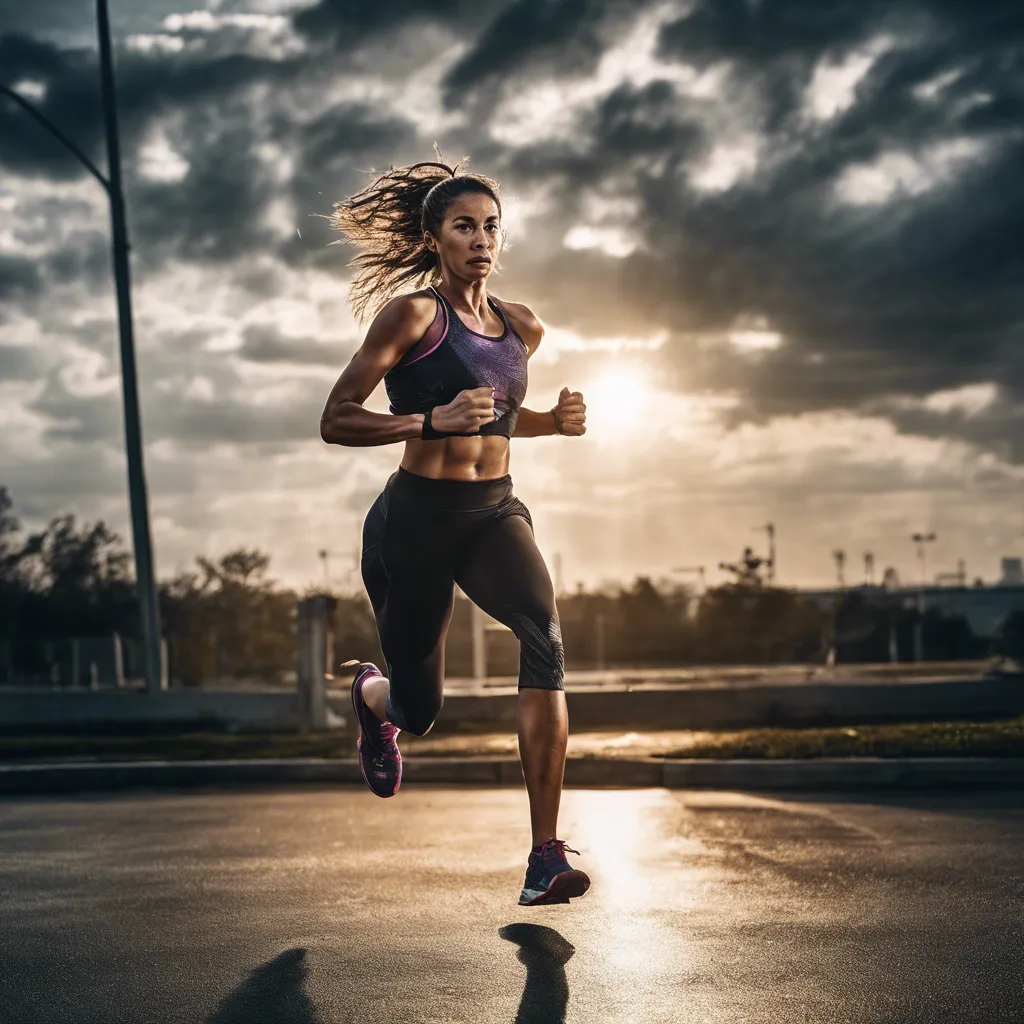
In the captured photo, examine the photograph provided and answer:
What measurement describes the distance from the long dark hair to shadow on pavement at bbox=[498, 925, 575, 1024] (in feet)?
7.67

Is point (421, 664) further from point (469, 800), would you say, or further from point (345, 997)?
point (469, 800)

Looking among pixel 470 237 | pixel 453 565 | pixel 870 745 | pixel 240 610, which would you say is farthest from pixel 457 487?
pixel 240 610

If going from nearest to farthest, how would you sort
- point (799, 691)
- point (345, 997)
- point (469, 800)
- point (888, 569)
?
point (345, 997) < point (469, 800) < point (799, 691) < point (888, 569)

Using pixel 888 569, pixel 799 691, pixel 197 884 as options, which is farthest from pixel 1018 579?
pixel 197 884

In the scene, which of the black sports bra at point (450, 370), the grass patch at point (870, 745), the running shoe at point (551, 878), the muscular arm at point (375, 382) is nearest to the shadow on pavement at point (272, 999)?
the running shoe at point (551, 878)

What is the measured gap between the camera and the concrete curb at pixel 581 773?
9.48 m

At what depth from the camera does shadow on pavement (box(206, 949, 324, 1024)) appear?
3.72 m

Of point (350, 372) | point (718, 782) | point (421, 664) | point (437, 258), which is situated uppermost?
point (437, 258)

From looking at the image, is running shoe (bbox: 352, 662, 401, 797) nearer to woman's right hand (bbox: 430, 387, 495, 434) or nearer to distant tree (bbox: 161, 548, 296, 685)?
woman's right hand (bbox: 430, 387, 495, 434)

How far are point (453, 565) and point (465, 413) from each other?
648 millimetres

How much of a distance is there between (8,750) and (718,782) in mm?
6343

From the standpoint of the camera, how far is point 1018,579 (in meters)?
132

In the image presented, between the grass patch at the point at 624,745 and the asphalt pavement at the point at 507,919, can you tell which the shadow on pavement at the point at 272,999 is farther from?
the grass patch at the point at 624,745

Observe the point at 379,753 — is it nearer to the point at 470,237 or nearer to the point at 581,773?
the point at 470,237
